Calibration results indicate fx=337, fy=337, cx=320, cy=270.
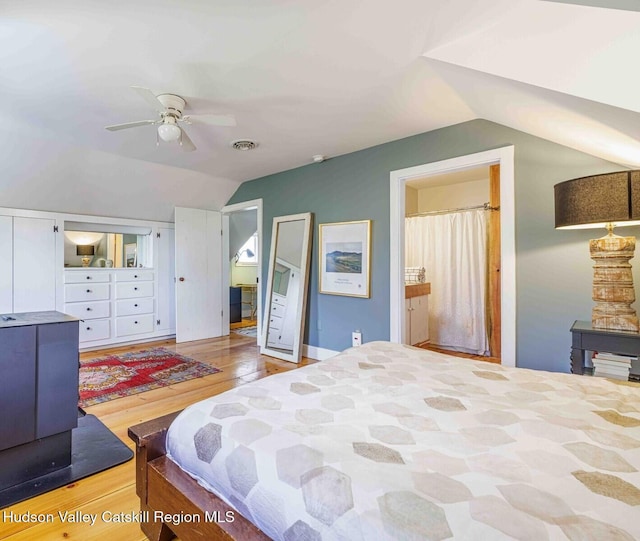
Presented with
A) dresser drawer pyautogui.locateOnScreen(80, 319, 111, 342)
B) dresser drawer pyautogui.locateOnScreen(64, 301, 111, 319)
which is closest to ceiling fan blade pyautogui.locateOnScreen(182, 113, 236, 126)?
dresser drawer pyautogui.locateOnScreen(64, 301, 111, 319)

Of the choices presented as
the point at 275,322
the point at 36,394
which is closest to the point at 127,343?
the point at 275,322

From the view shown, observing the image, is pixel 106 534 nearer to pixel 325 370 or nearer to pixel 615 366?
pixel 325 370

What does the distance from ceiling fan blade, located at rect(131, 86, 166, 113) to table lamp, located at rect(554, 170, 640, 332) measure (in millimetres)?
2457

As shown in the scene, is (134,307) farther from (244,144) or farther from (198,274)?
(244,144)

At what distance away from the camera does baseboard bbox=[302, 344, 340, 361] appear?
149 inches

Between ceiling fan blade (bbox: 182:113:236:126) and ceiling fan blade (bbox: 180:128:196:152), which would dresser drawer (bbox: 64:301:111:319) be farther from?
ceiling fan blade (bbox: 182:113:236:126)

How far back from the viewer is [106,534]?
4.59 ft

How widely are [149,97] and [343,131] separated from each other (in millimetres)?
1557

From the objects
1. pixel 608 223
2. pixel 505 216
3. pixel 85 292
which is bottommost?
pixel 85 292

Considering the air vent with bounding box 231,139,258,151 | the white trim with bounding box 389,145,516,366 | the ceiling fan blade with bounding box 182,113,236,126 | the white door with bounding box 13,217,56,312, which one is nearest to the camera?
the ceiling fan blade with bounding box 182,113,236,126

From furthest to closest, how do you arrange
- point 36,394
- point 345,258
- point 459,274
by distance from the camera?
1. point 459,274
2. point 345,258
3. point 36,394

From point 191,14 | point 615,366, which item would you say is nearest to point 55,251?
point 191,14

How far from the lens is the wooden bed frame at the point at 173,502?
35.3 inches

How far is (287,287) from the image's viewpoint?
4145mm
